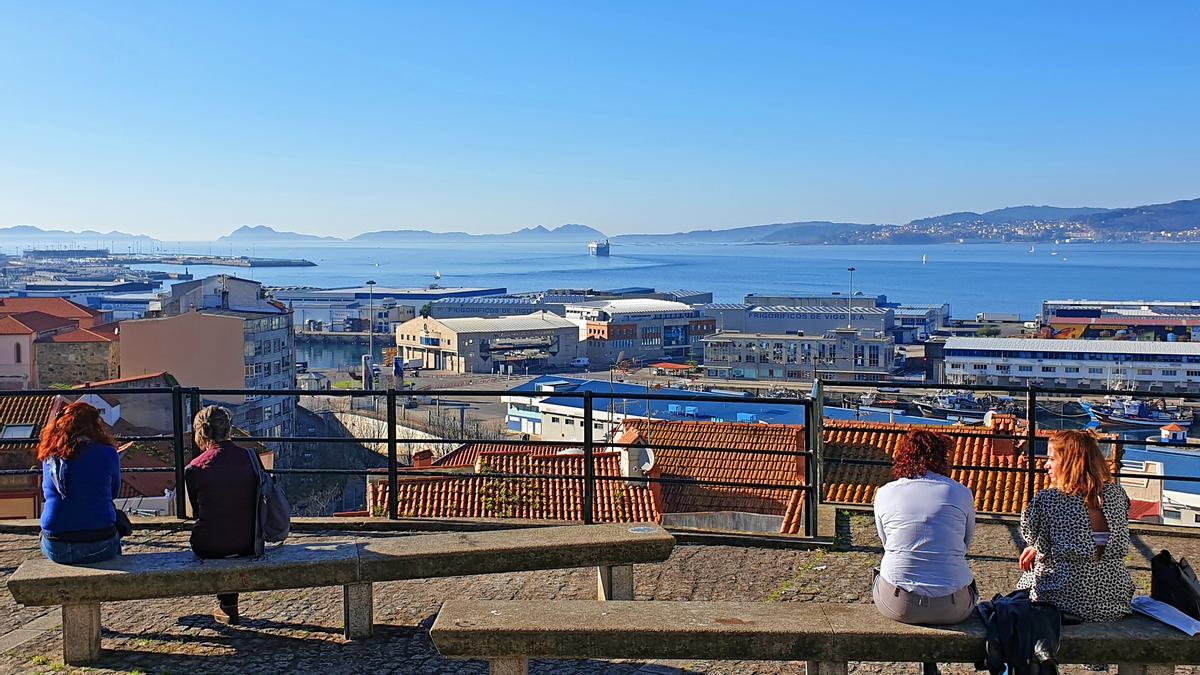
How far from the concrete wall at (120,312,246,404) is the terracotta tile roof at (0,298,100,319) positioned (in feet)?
56.6

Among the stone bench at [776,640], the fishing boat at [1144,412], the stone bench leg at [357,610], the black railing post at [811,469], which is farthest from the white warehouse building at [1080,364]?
the stone bench at [776,640]

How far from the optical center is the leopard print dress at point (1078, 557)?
3834 millimetres

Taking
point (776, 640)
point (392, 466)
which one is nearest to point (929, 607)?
point (776, 640)

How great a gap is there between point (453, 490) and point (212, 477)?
5978mm

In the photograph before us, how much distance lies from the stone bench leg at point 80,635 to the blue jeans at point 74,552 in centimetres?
23

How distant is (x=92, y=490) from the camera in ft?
15.4

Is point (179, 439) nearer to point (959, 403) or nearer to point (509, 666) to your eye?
point (509, 666)

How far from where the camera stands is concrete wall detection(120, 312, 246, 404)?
3734cm

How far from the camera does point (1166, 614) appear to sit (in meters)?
3.80

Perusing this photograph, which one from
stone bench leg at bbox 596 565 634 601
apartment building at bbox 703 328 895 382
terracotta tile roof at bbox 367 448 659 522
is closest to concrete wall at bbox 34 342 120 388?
terracotta tile roof at bbox 367 448 659 522

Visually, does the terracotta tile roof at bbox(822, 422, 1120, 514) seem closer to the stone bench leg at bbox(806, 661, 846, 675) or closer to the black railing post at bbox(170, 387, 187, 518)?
the black railing post at bbox(170, 387, 187, 518)

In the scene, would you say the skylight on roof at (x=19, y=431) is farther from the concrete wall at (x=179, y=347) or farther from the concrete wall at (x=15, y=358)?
the concrete wall at (x=15, y=358)

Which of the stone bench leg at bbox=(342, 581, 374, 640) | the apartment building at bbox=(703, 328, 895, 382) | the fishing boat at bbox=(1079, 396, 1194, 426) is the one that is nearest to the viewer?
the stone bench leg at bbox=(342, 581, 374, 640)

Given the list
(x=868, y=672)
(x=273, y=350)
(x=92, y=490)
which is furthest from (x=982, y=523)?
(x=273, y=350)
